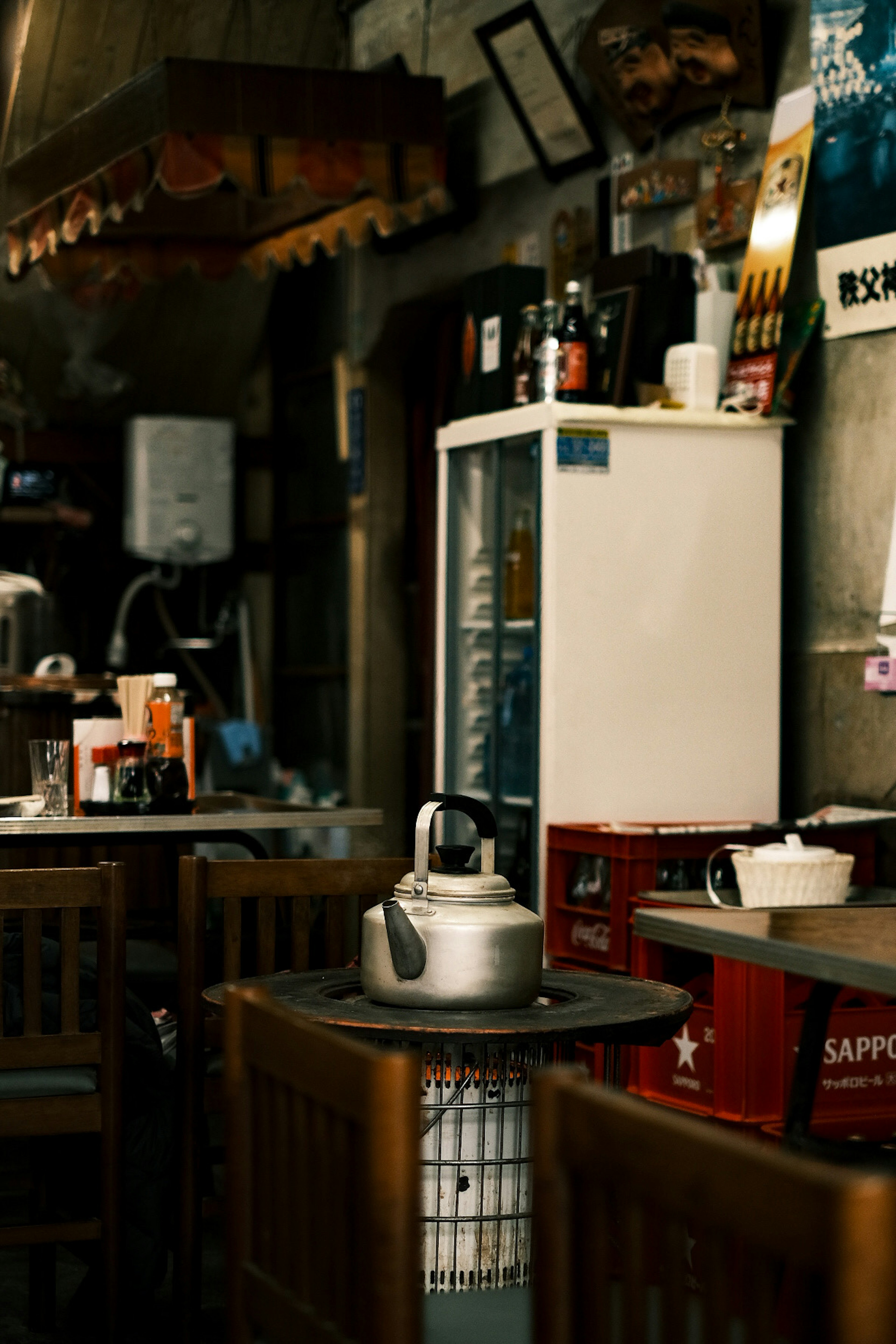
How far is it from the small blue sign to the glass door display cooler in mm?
2135

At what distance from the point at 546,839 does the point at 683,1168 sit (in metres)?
3.04

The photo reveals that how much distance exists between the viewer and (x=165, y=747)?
3945 mm

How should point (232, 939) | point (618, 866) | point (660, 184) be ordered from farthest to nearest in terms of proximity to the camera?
point (660, 184) < point (618, 866) < point (232, 939)

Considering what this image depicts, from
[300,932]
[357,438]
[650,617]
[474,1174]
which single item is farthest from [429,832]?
[357,438]

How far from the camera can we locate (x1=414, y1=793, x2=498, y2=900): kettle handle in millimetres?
2332

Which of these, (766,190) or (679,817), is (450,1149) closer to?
(679,817)

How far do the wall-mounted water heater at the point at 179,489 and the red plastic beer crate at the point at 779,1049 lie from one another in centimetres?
463

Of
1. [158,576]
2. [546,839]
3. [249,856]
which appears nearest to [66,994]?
[546,839]

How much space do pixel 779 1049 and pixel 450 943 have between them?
4.44ft

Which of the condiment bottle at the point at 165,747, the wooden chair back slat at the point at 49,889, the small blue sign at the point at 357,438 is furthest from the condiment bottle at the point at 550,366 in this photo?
the small blue sign at the point at 357,438

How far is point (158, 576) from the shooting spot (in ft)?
26.0

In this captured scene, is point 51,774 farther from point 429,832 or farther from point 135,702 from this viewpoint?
point 429,832

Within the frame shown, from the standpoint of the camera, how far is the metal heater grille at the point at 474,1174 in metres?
2.33

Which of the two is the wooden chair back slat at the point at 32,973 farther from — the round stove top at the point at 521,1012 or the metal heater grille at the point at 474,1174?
the metal heater grille at the point at 474,1174
